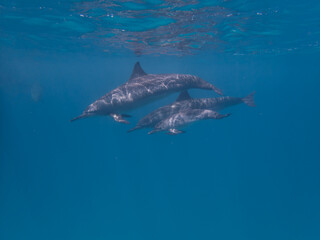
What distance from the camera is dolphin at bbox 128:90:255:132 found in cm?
1105

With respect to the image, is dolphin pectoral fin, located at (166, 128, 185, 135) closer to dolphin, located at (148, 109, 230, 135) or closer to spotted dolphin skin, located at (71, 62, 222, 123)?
dolphin, located at (148, 109, 230, 135)

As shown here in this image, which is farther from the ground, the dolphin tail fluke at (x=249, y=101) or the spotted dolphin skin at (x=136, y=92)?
the spotted dolphin skin at (x=136, y=92)

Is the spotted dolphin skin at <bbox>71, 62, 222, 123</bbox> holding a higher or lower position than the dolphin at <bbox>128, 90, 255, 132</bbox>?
higher

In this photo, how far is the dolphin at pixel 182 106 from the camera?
435 inches

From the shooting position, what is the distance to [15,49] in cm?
2631

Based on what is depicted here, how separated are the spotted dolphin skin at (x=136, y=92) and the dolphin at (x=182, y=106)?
0.63m

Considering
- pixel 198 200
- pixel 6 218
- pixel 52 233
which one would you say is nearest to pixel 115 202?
pixel 52 233

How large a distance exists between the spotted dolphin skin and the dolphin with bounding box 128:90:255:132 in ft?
2.07

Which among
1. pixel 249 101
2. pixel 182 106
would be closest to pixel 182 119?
pixel 182 106

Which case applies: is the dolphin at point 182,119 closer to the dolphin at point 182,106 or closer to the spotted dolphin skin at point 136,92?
the dolphin at point 182,106

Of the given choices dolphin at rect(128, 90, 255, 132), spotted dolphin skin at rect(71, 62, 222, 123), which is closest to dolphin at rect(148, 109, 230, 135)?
dolphin at rect(128, 90, 255, 132)

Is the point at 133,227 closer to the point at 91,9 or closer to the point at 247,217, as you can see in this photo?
the point at 247,217

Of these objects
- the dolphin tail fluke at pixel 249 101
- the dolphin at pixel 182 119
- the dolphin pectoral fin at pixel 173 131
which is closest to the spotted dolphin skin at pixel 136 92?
the dolphin at pixel 182 119

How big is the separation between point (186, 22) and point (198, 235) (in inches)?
687
